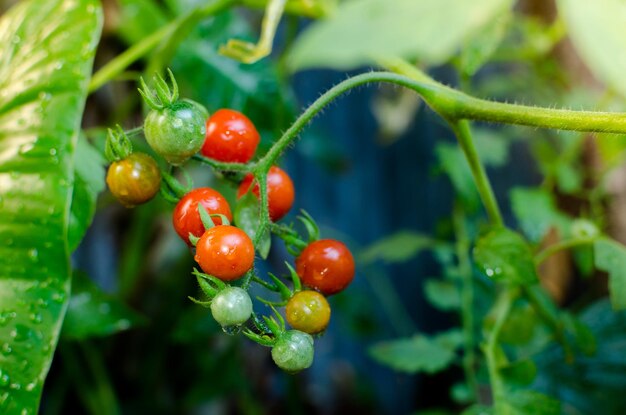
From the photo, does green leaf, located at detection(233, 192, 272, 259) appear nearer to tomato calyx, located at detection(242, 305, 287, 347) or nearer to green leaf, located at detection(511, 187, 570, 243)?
tomato calyx, located at detection(242, 305, 287, 347)

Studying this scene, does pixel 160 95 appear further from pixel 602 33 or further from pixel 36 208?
pixel 602 33

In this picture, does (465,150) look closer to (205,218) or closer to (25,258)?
(205,218)

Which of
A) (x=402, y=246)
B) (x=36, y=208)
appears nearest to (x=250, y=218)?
→ (x=36, y=208)

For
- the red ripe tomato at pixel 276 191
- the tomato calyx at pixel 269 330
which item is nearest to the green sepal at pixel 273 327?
the tomato calyx at pixel 269 330

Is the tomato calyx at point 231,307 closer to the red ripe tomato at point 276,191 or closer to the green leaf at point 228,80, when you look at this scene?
the red ripe tomato at point 276,191

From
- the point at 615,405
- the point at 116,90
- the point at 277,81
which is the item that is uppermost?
the point at 277,81

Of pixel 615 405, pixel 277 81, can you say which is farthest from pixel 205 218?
pixel 615 405
